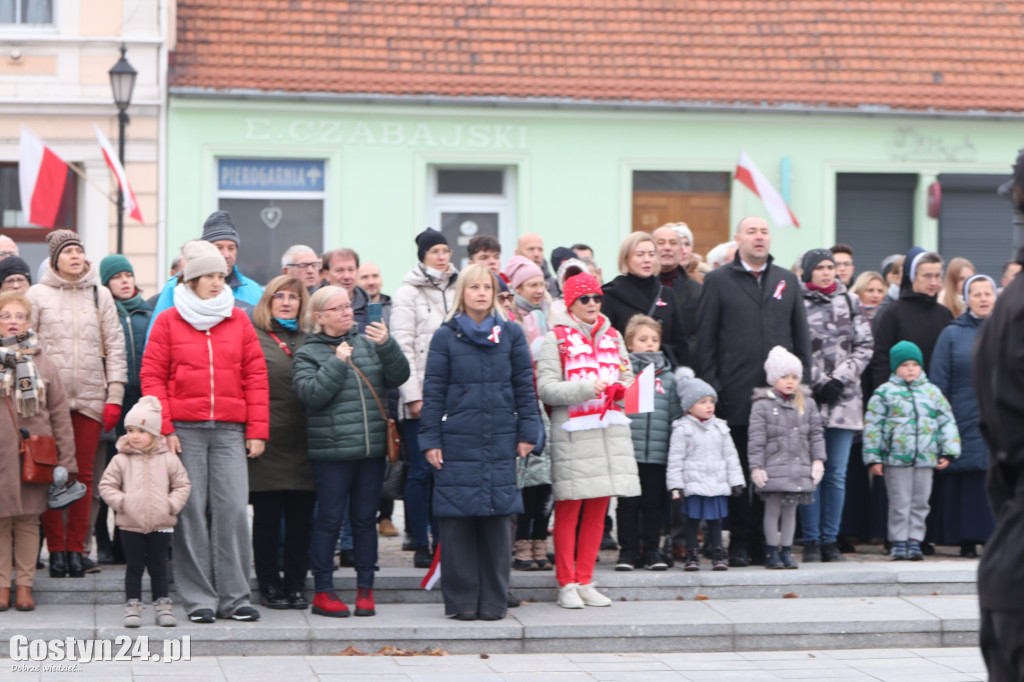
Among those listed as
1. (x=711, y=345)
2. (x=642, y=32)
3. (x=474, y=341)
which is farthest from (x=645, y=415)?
(x=642, y=32)

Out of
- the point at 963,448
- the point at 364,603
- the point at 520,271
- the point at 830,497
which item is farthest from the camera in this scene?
the point at 963,448

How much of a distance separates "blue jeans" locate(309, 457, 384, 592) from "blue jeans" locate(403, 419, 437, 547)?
88cm

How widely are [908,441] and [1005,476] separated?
6.32 meters

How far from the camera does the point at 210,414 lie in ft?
26.9

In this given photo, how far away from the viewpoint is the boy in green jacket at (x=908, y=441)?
1013 cm

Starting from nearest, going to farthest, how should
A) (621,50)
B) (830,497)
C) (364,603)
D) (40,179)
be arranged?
(364,603) < (830,497) < (40,179) < (621,50)

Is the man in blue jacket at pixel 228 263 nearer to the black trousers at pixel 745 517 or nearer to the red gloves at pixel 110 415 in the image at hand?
the red gloves at pixel 110 415

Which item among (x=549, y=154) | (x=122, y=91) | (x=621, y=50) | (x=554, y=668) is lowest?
(x=554, y=668)

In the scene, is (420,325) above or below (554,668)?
above

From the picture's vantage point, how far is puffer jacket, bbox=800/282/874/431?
10.1 metres

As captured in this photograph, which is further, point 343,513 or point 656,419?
point 656,419

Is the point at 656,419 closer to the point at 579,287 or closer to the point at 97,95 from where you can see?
the point at 579,287

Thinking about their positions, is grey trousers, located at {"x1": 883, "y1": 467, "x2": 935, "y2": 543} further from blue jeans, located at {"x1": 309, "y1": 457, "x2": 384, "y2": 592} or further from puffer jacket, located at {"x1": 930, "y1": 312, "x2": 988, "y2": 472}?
blue jeans, located at {"x1": 309, "y1": 457, "x2": 384, "y2": 592}

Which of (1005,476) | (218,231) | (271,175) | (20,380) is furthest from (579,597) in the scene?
(271,175)
